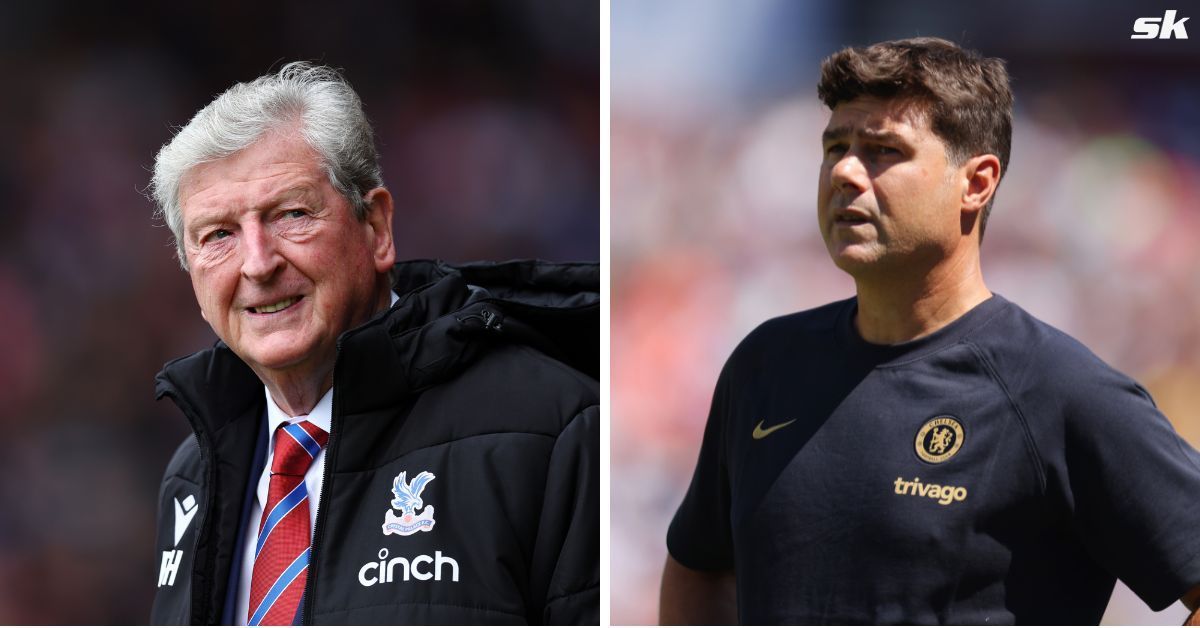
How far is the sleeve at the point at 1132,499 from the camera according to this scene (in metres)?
1.92

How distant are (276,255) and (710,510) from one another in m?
0.83

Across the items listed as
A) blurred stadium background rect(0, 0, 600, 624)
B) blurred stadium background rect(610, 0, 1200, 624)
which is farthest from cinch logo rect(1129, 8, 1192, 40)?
blurred stadium background rect(0, 0, 600, 624)

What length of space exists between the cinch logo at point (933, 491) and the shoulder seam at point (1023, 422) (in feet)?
0.36

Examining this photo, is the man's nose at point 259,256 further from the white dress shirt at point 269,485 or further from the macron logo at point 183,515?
the macron logo at point 183,515

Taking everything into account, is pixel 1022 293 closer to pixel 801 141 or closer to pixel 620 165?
pixel 801 141

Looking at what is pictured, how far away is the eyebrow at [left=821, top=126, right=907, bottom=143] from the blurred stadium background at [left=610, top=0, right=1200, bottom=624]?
0.13ft

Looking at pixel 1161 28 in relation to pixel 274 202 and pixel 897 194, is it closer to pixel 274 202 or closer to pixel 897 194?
pixel 897 194

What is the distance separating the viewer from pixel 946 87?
2078 mm

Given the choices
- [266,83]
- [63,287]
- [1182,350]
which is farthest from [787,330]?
[63,287]

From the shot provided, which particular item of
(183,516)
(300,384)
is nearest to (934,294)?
(300,384)

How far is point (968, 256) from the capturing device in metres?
2.07

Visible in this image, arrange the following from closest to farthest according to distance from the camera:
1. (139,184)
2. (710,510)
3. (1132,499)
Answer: (1132,499)
(710,510)
(139,184)

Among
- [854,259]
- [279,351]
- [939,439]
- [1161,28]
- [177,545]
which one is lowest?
[177,545]

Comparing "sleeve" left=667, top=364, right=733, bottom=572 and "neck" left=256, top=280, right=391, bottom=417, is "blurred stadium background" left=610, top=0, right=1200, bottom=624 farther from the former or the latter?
"neck" left=256, top=280, right=391, bottom=417
